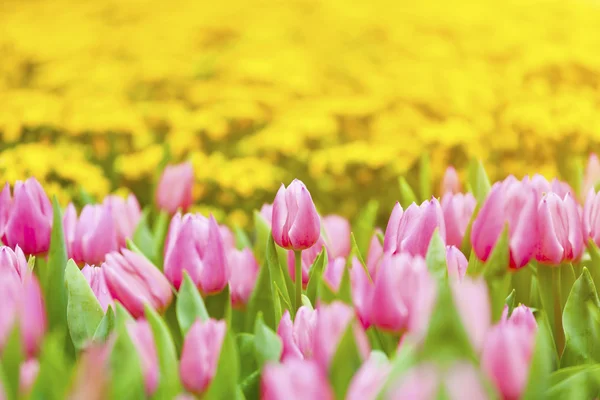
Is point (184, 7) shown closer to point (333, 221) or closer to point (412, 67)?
point (412, 67)

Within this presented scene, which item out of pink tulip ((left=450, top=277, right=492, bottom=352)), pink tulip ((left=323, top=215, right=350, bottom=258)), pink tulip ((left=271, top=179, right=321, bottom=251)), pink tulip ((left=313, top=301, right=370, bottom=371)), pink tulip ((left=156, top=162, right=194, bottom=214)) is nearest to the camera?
pink tulip ((left=450, top=277, right=492, bottom=352))

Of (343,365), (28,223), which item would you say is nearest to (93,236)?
(28,223)

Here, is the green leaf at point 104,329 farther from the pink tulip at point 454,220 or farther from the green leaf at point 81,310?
the pink tulip at point 454,220

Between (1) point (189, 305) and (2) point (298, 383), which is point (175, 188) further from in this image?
(2) point (298, 383)

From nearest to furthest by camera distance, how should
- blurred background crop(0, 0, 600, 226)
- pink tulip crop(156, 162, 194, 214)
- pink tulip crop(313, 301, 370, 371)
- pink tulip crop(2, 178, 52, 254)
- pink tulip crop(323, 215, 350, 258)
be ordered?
pink tulip crop(313, 301, 370, 371) → pink tulip crop(2, 178, 52, 254) → pink tulip crop(323, 215, 350, 258) → pink tulip crop(156, 162, 194, 214) → blurred background crop(0, 0, 600, 226)

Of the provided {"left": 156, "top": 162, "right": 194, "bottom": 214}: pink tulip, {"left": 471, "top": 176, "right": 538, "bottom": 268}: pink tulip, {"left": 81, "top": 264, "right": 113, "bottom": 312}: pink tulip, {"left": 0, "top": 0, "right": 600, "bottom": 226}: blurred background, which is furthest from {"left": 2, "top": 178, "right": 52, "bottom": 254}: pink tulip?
{"left": 0, "top": 0, "right": 600, "bottom": 226}: blurred background

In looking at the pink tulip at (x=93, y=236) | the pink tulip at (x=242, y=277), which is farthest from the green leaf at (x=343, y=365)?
the pink tulip at (x=93, y=236)

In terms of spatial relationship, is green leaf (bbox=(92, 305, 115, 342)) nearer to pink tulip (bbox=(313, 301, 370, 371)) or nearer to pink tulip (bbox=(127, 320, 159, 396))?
pink tulip (bbox=(127, 320, 159, 396))

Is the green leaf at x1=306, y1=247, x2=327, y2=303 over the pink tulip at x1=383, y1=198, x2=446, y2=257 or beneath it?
beneath
